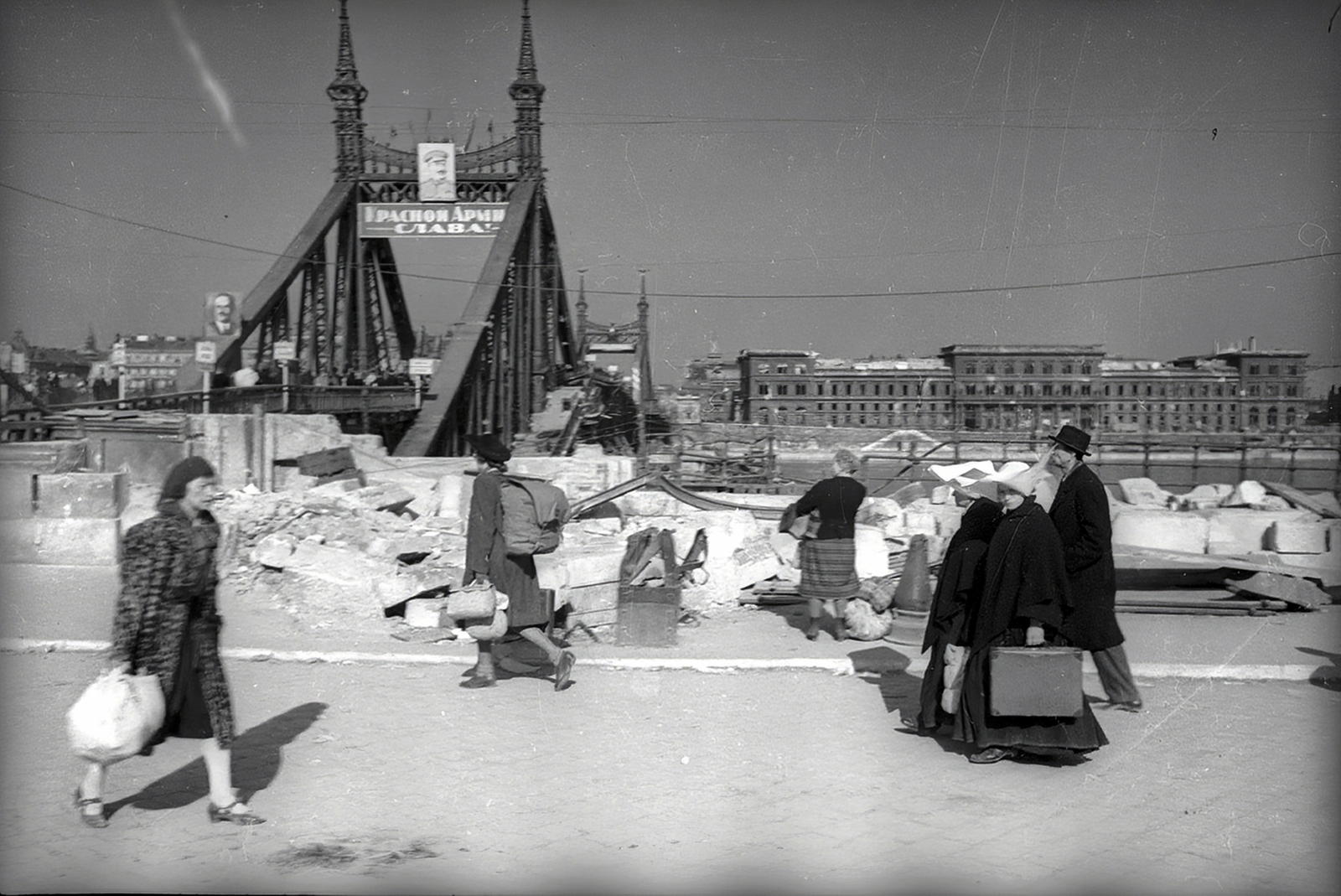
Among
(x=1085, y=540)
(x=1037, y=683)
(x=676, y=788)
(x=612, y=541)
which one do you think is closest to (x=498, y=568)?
(x=676, y=788)

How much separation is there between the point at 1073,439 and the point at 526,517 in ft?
10.1

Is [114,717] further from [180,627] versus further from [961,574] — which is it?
[961,574]

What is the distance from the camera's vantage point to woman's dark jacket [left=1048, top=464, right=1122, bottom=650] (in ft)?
18.8

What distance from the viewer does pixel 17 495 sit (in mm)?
11047

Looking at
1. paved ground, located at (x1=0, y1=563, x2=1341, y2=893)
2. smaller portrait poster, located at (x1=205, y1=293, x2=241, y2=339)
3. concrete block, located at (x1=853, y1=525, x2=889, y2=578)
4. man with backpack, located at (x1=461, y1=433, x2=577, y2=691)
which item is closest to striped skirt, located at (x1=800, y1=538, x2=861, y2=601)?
paved ground, located at (x1=0, y1=563, x2=1341, y2=893)

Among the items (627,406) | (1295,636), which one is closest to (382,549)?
(1295,636)

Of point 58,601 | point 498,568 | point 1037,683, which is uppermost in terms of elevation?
point 498,568

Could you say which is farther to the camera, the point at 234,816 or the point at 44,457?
the point at 44,457

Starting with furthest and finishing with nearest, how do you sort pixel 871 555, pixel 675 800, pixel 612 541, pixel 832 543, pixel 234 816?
pixel 612 541, pixel 871 555, pixel 832 543, pixel 675 800, pixel 234 816

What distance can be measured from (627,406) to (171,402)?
2265cm

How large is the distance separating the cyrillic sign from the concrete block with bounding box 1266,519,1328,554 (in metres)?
27.8

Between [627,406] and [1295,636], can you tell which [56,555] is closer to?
[1295,636]

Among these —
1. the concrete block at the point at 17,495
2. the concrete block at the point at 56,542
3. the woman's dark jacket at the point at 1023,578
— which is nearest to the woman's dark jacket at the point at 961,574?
the woman's dark jacket at the point at 1023,578

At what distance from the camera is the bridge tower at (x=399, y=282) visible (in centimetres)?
3306
